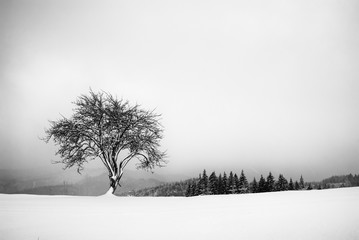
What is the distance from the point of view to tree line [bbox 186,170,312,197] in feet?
274

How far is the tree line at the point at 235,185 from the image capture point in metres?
83.6

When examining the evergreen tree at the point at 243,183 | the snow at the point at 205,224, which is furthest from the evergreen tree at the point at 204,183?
the snow at the point at 205,224

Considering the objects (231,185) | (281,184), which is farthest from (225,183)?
(281,184)

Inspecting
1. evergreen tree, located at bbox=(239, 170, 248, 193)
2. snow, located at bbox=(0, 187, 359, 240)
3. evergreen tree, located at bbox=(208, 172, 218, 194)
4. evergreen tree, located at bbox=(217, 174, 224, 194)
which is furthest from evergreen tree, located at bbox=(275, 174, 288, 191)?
snow, located at bbox=(0, 187, 359, 240)

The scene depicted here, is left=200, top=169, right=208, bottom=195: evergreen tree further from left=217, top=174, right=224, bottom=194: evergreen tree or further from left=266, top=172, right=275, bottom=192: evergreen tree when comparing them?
left=266, top=172, right=275, bottom=192: evergreen tree

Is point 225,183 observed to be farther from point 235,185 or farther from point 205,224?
point 205,224

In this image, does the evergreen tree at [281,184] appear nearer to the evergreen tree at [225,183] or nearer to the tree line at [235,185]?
the tree line at [235,185]

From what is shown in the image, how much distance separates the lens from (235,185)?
302ft

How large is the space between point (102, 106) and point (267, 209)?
50.0 ft

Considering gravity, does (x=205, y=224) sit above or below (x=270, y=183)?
above

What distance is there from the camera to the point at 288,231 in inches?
205

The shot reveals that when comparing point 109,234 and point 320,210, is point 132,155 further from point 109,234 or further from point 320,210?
point 320,210

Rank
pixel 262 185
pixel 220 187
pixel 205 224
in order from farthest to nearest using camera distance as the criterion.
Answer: pixel 220 187, pixel 262 185, pixel 205 224

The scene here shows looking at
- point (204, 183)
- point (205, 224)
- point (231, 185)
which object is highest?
point (205, 224)
